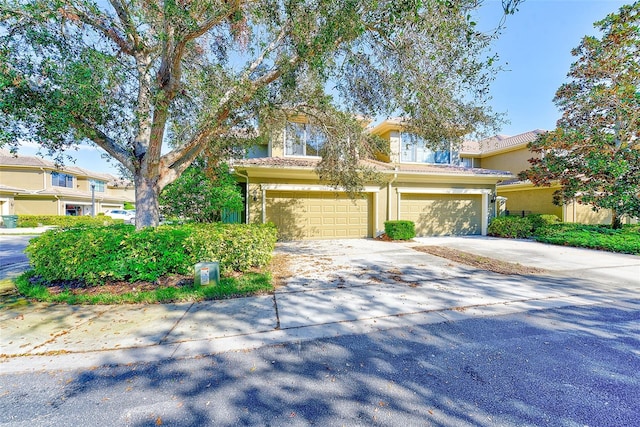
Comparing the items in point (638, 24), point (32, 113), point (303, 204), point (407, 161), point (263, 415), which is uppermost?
point (638, 24)

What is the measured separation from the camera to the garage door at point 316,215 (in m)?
11.0

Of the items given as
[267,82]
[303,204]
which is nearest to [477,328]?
[267,82]

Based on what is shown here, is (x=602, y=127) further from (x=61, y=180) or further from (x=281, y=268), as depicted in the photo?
(x=61, y=180)

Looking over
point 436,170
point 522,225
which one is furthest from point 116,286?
point 522,225

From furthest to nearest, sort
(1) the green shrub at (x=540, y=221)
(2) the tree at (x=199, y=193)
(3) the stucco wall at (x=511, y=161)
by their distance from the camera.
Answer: (3) the stucco wall at (x=511, y=161) → (1) the green shrub at (x=540, y=221) → (2) the tree at (x=199, y=193)

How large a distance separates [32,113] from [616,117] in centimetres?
1800

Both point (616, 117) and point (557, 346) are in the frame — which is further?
point (616, 117)

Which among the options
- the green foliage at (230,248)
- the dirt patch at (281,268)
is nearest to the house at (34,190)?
the dirt patch at (281,268)

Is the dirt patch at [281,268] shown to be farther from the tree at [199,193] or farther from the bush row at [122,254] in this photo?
the tree at [199,193]

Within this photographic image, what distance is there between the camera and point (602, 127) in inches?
432

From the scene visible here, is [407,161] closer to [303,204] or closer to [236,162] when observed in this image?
[303,204]

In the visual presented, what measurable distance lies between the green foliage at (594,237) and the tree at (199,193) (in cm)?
1224

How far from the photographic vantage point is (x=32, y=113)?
14.6 feet

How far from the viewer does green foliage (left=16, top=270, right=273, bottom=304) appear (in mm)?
4355
